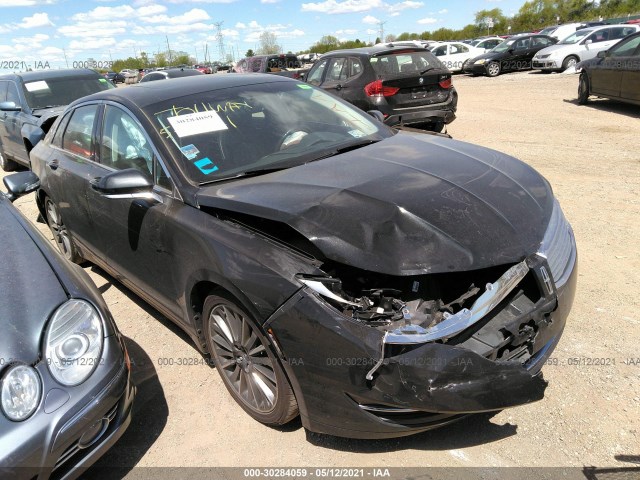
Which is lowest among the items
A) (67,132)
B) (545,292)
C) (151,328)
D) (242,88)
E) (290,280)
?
(151,328)

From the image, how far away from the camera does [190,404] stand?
2791 millimetres

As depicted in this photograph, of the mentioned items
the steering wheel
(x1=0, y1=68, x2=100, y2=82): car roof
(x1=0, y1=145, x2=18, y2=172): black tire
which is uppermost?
(x1=0, y1=68, x2=100, y2=82): car roof

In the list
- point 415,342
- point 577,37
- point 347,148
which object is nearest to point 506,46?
point 577,37

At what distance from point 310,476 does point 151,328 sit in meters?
1.93

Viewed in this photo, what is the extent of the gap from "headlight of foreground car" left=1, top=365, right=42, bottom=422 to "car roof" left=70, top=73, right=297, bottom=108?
1848mm

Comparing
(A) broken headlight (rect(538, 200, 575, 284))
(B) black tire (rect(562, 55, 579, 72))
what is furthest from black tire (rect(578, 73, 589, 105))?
(A) broken headlight (rect(538, 200, 575, 284))

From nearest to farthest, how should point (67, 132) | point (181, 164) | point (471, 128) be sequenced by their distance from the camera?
point (181, 164)
point (67, 132)
point (471, 128)

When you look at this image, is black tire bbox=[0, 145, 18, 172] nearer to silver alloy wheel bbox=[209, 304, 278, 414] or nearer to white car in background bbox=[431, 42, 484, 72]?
silver alloy wheel bbox=[209, 304, 278, 414]

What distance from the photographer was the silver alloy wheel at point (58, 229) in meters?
4.49

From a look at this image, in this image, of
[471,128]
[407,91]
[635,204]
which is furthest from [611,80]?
[635,204]

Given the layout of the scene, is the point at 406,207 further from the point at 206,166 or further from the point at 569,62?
the point at 569,62

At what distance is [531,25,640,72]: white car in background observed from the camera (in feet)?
58.5

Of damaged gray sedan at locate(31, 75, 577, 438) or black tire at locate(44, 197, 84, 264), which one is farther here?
black tire at locate(44, 197, 84, 264)

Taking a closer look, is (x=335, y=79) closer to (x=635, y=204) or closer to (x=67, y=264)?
(x=635, y=204)
